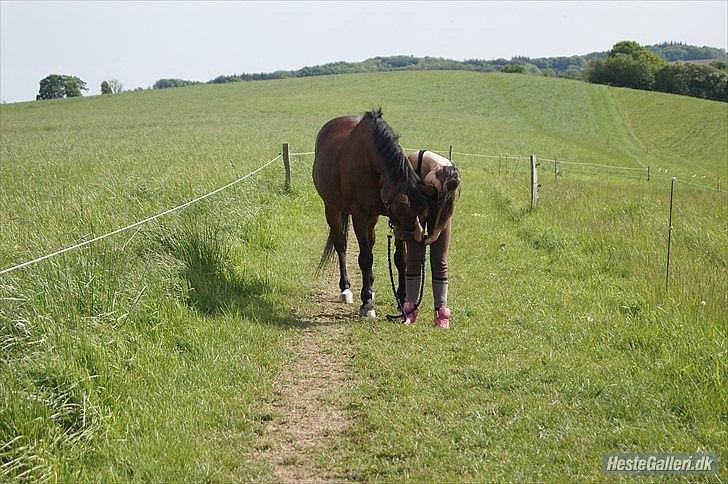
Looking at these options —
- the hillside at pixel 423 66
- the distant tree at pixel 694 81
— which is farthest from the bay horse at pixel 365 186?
the hillside at pixel 423 66

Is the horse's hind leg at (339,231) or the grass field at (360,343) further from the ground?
the horse's hind leg at (339,231)

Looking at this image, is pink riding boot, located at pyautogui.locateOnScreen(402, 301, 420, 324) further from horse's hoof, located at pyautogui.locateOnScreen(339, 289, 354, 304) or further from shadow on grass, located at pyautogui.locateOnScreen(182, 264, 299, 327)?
horse's hoof, located at pyautogui.locateOnScreen(339, 289, 354, 304)

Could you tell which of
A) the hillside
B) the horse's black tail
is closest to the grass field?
the horse's black tail

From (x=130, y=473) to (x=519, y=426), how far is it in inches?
95.1

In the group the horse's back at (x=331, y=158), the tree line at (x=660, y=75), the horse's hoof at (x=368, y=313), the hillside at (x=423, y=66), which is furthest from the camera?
the hillside at (x=423, y=66)

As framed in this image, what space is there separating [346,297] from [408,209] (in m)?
1.90

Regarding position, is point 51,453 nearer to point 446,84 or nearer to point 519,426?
point 519,426

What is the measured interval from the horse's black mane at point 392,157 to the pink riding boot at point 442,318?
1.27 meters

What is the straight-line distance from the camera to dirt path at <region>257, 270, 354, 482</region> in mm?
4043

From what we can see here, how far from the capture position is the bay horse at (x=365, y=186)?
6348 millimetres

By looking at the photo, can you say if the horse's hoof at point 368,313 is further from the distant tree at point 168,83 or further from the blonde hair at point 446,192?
the distant tree at point 168,83

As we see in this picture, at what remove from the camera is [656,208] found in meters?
13.2

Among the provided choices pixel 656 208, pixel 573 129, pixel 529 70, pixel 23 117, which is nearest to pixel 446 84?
pixel 573 129

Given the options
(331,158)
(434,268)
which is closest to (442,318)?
(434,268)
